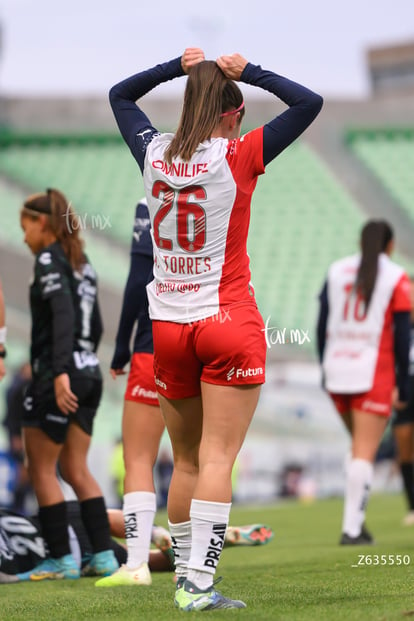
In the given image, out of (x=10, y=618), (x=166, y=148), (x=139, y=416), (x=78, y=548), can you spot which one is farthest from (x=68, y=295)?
(x=10, y=618)

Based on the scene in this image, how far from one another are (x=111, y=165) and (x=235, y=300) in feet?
88.0

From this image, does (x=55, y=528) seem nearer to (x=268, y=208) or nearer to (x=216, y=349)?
(x=216, y=349)

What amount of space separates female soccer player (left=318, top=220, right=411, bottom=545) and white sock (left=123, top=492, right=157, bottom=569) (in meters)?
2.51

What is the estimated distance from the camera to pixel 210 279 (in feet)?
13.0

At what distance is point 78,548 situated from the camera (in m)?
6.00

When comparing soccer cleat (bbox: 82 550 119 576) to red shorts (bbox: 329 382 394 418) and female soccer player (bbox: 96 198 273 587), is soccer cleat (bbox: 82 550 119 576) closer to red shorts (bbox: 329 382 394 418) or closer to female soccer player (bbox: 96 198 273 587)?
female soccer player (bbox: 96 198 273 587)

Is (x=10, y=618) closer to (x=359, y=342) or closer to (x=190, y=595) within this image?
(x=190, y=595)

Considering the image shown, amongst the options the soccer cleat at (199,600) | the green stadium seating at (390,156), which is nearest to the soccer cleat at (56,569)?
the soccer cleat at (199,600)

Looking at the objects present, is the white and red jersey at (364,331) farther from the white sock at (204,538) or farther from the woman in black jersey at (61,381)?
the white sock at (204,538)

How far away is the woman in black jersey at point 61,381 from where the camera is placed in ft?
18.5

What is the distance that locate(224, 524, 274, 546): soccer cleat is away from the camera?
19.8 ft

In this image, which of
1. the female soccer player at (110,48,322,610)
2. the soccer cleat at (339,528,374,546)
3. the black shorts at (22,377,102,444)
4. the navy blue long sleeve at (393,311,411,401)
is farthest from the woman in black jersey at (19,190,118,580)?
the navy blue long sleeve at (393,311,411,401)

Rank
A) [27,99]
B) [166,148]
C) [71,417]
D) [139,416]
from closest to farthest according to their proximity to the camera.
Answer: [166,148] < [139,416] < [71,417] < [27,99]

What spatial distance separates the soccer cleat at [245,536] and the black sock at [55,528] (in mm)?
827
